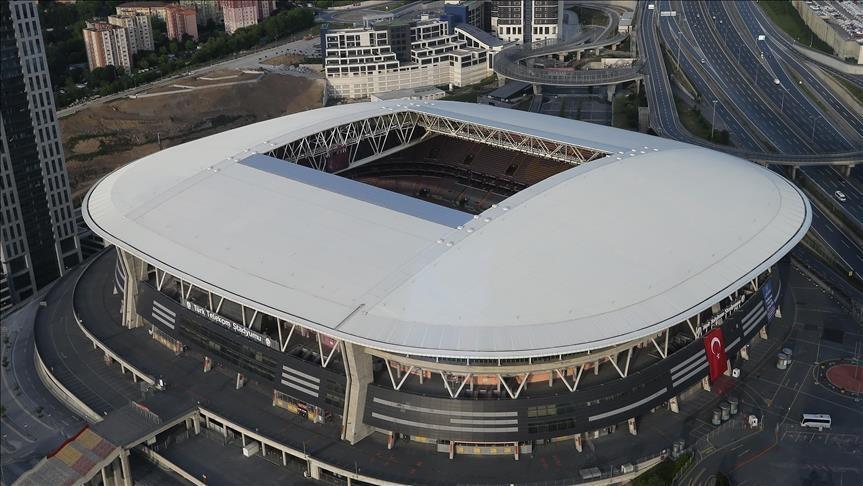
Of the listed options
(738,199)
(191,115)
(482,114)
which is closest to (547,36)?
(191,115)

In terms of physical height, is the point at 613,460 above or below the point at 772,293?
below

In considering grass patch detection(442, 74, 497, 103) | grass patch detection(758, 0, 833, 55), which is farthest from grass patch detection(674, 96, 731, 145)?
grass patch detection(442, 74, 497, 103)

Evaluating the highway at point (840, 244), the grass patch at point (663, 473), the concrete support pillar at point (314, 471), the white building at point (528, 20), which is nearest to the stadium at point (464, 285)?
the concrete support pillar at point (314, 471)

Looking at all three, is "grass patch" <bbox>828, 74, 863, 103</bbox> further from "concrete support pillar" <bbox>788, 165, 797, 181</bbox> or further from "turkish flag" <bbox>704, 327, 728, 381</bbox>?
"turkish flag" <bbox>704, 327, 728, 381</bbox>

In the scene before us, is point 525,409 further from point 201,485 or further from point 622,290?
point 201,485

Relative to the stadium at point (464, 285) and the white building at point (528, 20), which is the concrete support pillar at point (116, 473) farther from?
the white building at point (528, 20)

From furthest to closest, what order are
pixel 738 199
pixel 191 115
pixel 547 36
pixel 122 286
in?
pixel 547 36 → pixel 191 115 → pixel 122 286 → pixel 738 199

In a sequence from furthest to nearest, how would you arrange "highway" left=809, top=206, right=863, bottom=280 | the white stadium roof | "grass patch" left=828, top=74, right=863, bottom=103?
"grass patch" left=828, top=74, right=863, bottom=103, "highway" left=809, top=206, right=863, bottom=280, the white stadium roof
